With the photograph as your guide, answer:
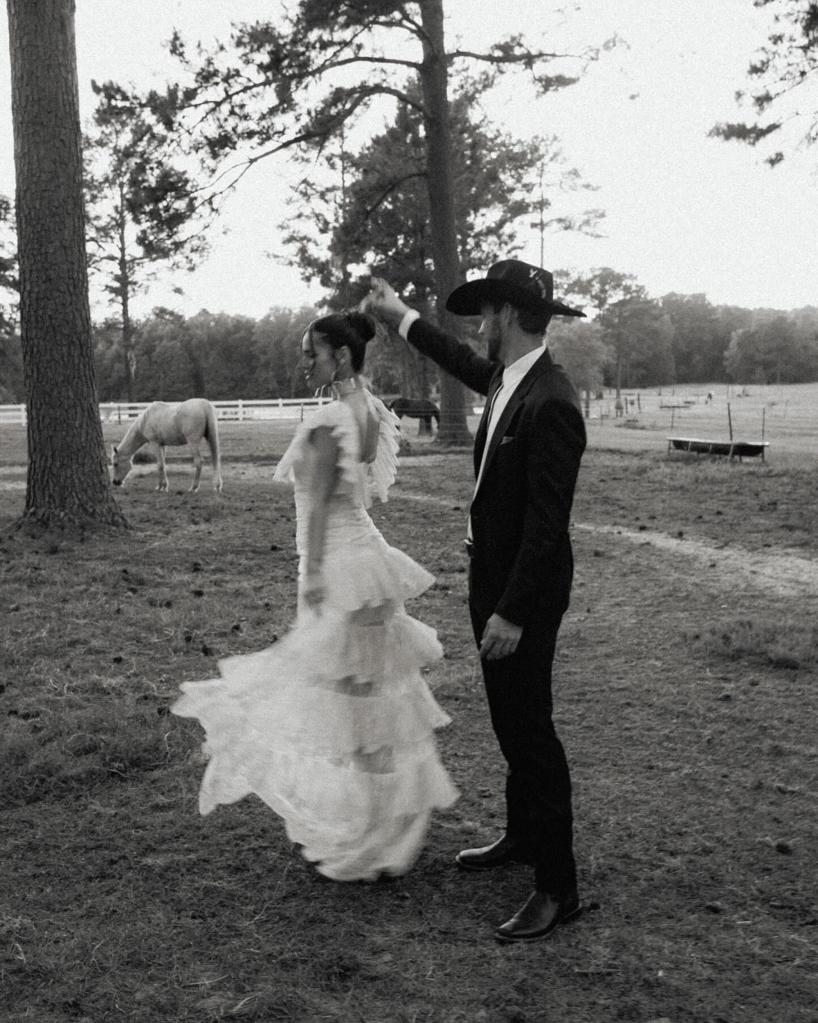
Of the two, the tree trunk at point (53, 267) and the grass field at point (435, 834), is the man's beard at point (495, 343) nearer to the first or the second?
the grass field at point (435, 834)

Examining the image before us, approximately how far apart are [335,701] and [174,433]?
13385 mm

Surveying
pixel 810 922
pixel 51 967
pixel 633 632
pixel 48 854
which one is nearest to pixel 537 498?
pixel 810 922

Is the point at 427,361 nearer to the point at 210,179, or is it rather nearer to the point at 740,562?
the point at 210,179

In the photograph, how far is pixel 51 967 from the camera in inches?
122

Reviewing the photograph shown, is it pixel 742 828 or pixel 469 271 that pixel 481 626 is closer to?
pixel 742 828

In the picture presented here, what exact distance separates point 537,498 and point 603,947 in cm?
154

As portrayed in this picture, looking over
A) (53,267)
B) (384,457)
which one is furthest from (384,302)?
(53,267)

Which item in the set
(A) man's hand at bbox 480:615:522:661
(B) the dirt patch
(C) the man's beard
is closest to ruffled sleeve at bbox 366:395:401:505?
(C) the man's beard

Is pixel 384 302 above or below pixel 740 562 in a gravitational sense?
above

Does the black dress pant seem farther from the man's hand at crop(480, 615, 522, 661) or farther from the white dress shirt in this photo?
the white dress shirt

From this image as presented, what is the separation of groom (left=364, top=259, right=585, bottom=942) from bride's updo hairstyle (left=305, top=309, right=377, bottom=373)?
0.45 meters

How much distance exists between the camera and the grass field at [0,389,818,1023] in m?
3.03

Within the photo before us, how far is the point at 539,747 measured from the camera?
138 inches

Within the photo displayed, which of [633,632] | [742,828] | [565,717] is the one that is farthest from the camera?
[633,632]
